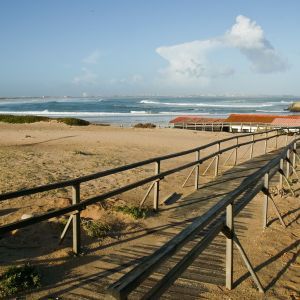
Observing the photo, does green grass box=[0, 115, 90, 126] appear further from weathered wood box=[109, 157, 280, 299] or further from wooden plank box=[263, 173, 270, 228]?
weathered wood box=[109, 157, 280, 299]

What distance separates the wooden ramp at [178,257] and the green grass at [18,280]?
560 mm

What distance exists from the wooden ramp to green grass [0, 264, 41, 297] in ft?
1.84

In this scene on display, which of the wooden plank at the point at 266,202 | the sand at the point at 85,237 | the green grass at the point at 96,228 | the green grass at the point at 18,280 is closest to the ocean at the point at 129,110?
the sand at the point at 85,237

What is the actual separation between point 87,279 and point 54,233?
1.68 meters

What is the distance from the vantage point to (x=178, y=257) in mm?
4758

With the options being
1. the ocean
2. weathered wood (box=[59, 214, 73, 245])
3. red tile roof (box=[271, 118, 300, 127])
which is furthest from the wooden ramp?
the ocean

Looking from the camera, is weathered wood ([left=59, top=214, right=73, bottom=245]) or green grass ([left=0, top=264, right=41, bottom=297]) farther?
weathered wood ([left=59, top=214, right=73, bottom=245])

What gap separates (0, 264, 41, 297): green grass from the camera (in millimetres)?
3804

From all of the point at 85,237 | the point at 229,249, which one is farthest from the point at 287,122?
the point at 229,249

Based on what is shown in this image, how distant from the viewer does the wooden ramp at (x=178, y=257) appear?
13.1ft

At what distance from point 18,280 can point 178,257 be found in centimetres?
177

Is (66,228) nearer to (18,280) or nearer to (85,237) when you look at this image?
(85,237)

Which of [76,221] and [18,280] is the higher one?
[76,221]

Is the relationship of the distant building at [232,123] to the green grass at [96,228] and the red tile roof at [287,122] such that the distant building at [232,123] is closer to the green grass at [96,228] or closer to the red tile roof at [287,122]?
the red tile roof at [287,122]
